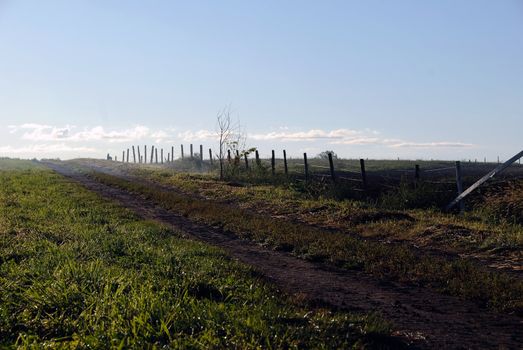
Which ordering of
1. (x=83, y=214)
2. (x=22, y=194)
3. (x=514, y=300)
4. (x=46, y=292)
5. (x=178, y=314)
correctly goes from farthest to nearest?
(x=22, y=194) < (x=83, y=214) < (x=514, y=300) < (x=46, y=292) < (x=178, y=314)

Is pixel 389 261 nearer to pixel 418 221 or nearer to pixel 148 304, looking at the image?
pixel 148 304

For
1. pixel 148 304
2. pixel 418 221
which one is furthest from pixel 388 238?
pixel 148 304

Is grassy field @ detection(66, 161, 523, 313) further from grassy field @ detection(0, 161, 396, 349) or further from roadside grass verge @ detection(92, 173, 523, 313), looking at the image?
grassy field @ detection(0, 161, 396, 349)

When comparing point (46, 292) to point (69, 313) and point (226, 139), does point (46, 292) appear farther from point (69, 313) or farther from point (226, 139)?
point (226, 139)

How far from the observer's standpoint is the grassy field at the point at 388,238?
742 cm

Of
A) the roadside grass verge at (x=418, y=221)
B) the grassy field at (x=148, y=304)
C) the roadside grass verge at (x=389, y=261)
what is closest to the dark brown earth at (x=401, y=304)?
the roadside grass verge at (x=389, y=261)

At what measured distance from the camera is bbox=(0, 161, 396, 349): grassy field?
475cm

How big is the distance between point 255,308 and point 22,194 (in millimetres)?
16732

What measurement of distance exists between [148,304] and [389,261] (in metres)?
4.62

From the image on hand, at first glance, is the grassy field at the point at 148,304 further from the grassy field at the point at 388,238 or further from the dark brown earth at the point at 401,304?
the grassy field at the point at 388,238

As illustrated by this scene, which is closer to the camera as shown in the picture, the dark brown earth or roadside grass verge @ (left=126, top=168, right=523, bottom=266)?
the dark brown earth

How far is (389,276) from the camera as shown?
794cm

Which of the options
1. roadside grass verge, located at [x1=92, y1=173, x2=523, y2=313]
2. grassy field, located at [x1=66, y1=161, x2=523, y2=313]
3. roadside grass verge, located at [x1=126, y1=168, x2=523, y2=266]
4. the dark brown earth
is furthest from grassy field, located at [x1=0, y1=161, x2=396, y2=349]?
roadside grass verge, located at [x1=126, y1=168, x2=523, y2=266]

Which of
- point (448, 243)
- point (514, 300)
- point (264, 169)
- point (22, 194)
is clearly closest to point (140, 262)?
point (514, 300)
